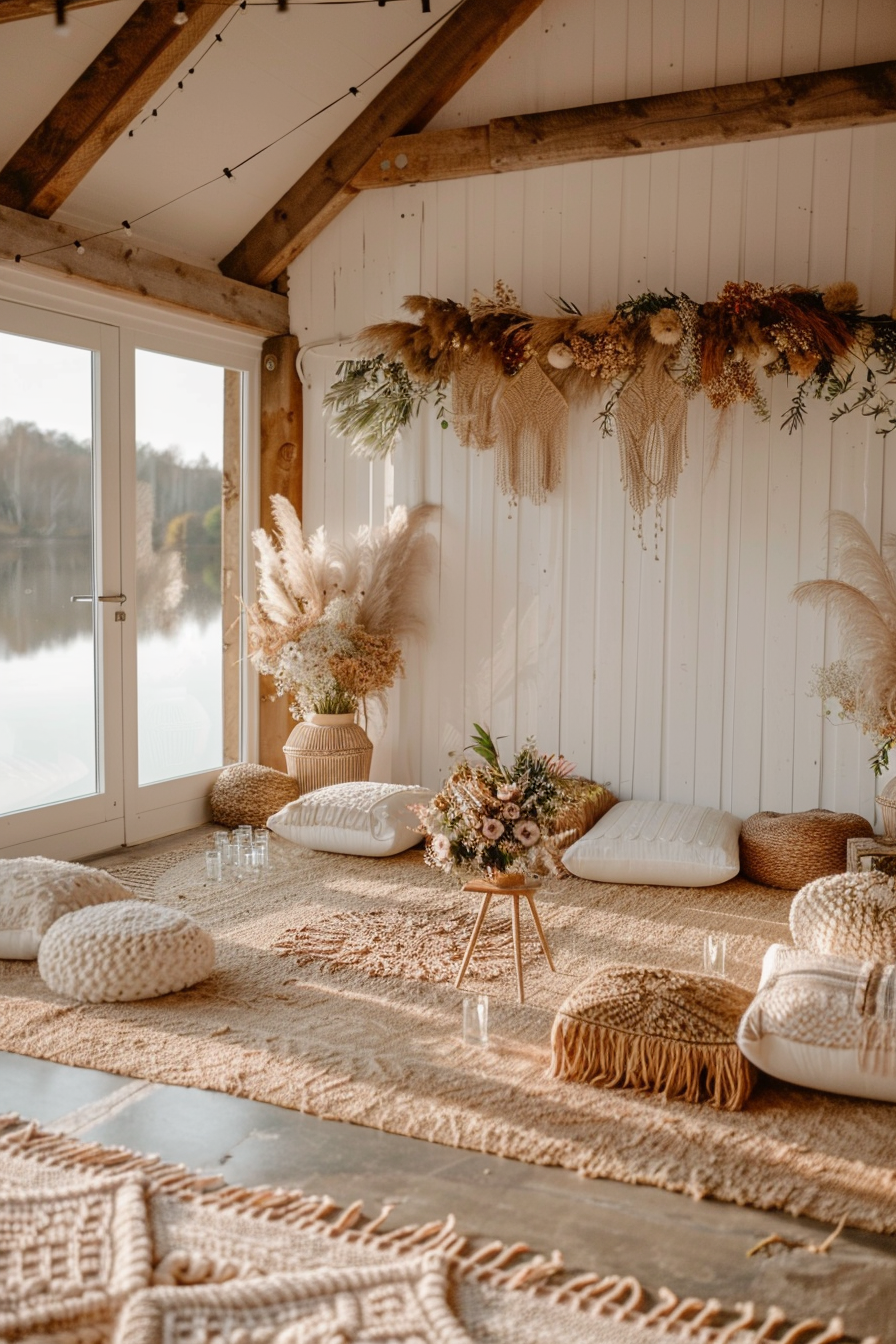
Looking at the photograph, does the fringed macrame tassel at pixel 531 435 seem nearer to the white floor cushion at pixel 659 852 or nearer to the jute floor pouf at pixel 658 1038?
the white floor cushion at pixel 659 852

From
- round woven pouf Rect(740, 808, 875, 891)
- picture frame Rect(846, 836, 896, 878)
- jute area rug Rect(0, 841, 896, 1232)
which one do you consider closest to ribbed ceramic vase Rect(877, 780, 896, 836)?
picture frame Rect(846, 836, 896, 878)

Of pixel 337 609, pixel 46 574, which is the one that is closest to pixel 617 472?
pixel 337 609

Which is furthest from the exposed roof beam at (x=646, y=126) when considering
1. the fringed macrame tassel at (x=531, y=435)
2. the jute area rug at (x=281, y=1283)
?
the jute area rug at (x=281, y=1283)

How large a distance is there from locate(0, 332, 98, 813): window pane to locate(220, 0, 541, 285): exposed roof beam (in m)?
1.19

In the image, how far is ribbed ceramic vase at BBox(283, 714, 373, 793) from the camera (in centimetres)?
528

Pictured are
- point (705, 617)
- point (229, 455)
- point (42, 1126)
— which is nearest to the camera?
point (42, 1126)

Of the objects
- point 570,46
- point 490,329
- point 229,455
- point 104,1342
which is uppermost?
point 570,46

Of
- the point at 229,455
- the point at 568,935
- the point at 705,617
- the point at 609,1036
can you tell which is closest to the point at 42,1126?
the point at 609,1036

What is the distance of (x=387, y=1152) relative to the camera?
8.04 ft

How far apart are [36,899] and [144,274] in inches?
106

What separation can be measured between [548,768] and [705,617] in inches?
77.3

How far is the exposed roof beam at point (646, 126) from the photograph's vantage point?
4527 mm

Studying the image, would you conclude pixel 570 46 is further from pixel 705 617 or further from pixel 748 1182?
pixel 748 1182

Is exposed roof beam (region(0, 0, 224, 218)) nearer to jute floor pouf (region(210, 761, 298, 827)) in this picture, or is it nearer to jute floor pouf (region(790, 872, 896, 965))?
jute floor pouf (region(210, 761, 298, 827))
